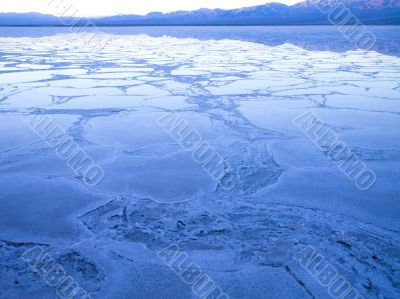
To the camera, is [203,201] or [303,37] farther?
[303,37]

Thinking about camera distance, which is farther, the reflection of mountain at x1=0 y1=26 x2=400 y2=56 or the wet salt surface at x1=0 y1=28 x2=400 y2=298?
the reflection of mountain at x1=0 y1=26 x2=400 y2=56

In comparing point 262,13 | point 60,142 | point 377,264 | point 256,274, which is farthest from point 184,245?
point 262,13

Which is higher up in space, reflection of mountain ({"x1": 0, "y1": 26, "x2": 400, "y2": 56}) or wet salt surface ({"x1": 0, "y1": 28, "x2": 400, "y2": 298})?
reflection of mountain ({"x1": 0, "y1": 26, "x2": 400, "y2": 56})

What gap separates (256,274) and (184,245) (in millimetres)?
340

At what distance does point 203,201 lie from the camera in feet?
5.95

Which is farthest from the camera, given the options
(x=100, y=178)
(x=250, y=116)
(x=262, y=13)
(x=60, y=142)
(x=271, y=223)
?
(x=262, y=13)

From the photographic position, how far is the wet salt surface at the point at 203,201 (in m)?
1.28

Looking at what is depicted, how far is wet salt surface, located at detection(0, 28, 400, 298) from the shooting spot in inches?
50.3

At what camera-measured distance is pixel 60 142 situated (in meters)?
2.62

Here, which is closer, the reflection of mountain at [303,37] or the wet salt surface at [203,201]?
the wet salt surface at [203,201]

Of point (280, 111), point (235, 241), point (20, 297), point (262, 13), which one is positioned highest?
point (262, 13)

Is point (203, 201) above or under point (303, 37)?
under

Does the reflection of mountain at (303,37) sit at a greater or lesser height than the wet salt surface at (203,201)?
greater

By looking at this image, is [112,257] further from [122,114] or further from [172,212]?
[122,114]
